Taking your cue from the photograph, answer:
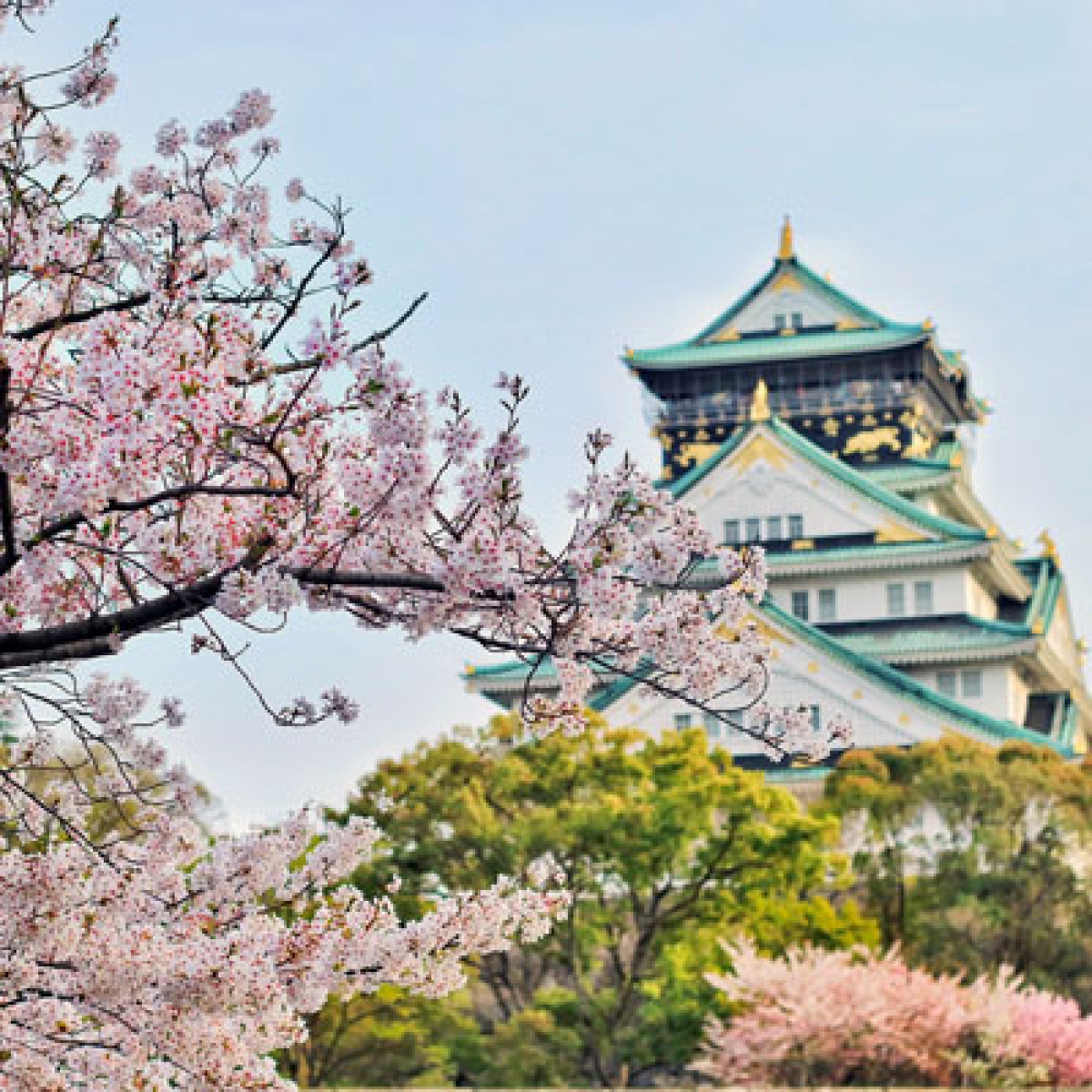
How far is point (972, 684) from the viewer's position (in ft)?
142

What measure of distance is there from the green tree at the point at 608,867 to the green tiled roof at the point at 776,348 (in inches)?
903

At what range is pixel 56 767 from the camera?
7020 millimetres

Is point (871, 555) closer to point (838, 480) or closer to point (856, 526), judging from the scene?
point (856, 526)

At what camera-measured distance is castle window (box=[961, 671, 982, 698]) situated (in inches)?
1704

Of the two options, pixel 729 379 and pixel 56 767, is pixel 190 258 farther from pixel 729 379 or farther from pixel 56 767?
pixel 729 379

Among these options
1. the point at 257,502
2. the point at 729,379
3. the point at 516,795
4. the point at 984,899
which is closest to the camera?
the point at 257,502

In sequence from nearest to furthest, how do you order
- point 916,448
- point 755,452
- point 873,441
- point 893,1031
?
point 893,1031 < point 755,452 < point 916,448 < point 873,441

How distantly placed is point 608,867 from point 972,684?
20.2 metres

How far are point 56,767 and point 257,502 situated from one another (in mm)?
1610

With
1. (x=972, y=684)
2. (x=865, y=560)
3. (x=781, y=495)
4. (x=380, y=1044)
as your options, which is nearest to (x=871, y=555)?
(x=865, y=560)

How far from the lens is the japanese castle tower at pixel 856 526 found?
40281mm

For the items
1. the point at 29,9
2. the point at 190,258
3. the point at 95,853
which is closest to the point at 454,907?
the point at 95,853

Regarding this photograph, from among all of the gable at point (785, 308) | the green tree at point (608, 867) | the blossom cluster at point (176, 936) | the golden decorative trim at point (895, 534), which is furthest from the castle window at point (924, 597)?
the blossom cluster at point (176, 936)

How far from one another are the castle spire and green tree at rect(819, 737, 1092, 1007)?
18980mm
